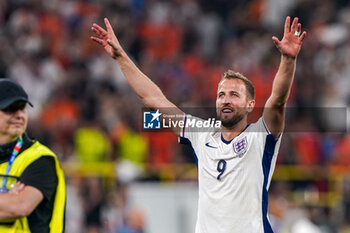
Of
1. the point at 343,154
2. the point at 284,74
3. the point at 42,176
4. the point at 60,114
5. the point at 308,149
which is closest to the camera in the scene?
the point at 284,74

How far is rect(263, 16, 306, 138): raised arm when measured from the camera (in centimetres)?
573

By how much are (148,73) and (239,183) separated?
1081cm

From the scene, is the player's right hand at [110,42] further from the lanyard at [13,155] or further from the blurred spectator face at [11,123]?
the lanyard at [13,155]

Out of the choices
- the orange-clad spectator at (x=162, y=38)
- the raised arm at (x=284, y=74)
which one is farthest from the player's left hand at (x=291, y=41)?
the orange-clad spectator at (x=162, y=38)

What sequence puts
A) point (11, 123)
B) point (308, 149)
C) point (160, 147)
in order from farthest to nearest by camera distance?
1. point (160, 147)
2. point (308, 149)
3. point (11, 123)

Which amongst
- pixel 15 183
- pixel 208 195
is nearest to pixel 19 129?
pixel 15 183

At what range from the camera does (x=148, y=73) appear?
1658 centimetres

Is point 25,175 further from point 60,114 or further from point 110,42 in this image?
point 60,114

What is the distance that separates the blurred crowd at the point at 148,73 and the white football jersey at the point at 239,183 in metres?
6.09

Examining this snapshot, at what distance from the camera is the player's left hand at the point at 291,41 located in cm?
573

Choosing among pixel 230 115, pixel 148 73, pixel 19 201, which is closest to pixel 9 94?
pixel 19 201

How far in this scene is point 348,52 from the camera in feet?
54.0

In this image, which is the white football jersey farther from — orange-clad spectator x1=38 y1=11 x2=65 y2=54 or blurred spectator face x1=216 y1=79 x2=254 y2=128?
orange-clad spectator x1=38 y1=11 x2=65 y2=54

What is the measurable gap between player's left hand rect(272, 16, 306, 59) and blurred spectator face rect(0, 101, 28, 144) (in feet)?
6.60
